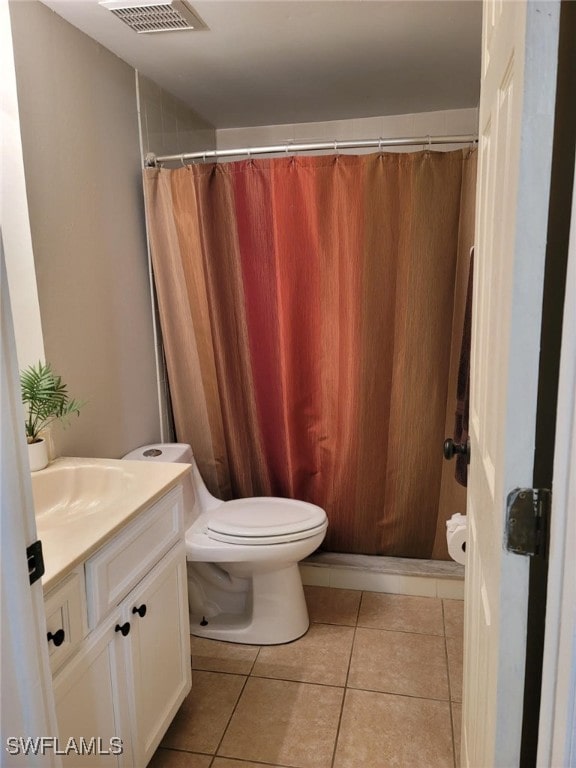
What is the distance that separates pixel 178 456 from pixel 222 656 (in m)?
0.76

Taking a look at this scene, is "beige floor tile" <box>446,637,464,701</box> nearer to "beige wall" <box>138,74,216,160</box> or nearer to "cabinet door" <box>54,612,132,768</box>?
"cabinet door" <box>54,612,132,768</box>

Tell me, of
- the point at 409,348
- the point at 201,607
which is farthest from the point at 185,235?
the point at 201,607

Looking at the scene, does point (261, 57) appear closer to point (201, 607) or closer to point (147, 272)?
point (147, 272)

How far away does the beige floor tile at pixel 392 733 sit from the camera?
155cm

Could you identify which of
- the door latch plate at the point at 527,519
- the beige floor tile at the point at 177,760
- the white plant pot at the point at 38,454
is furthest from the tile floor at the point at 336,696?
the door latch plate at the point at 527,519

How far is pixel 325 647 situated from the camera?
2.05 m

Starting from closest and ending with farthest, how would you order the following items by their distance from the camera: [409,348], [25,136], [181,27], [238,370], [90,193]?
[25,136] → [181,27] → [90,193] → [409,348] → [238,370]

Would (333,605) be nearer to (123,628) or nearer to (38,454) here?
(123,628)

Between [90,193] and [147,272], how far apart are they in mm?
456

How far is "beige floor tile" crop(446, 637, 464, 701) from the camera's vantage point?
1.80m

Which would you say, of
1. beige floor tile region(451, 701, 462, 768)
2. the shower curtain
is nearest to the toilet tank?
the shower curtain

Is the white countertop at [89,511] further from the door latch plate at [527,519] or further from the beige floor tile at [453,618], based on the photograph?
the beige floor tile at [453,618]

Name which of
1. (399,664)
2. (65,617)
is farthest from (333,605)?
(65,617)

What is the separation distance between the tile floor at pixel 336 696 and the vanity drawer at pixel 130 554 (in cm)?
62
